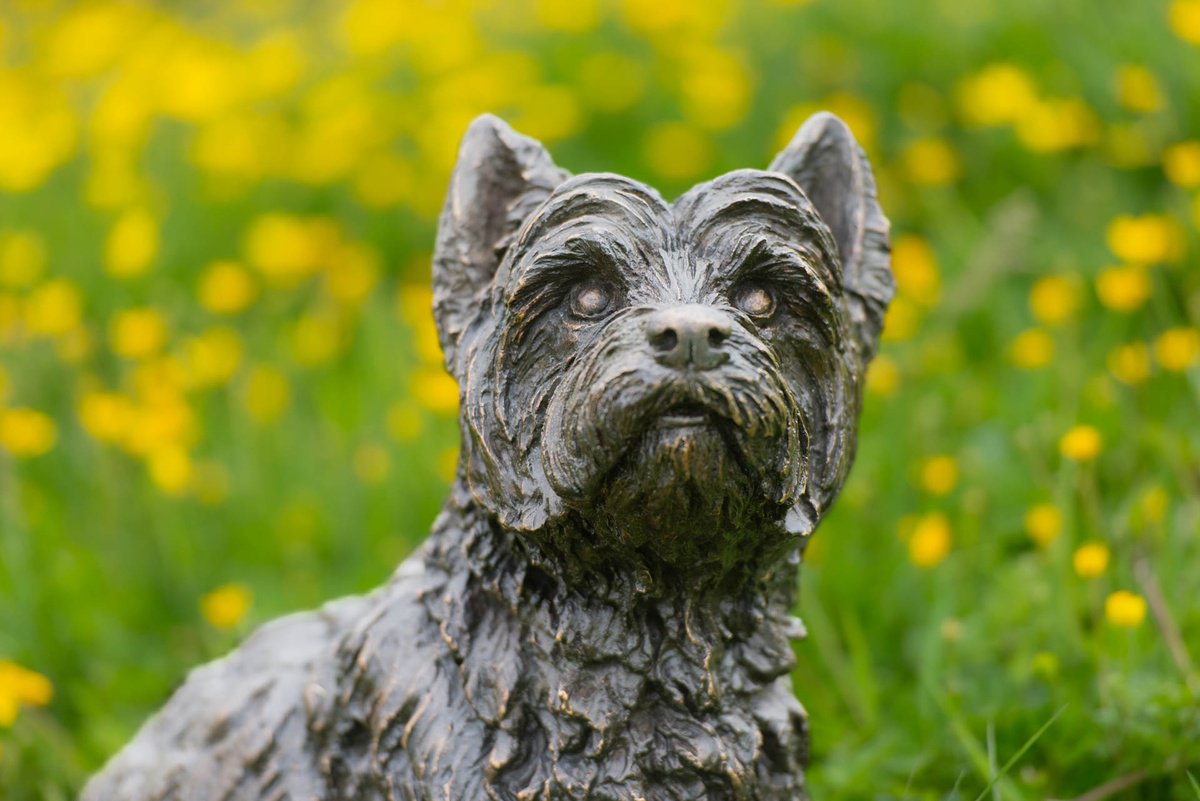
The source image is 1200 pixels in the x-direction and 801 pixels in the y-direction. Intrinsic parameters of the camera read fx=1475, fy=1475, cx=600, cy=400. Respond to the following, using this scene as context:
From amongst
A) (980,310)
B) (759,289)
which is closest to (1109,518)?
(980,310)

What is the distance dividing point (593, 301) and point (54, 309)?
3.67 metres

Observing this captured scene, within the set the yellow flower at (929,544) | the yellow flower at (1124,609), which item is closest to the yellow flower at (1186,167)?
the yellow flower at (929,544)

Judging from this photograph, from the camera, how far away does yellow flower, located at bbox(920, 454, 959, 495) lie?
438 centimetres

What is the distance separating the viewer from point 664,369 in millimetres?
2035

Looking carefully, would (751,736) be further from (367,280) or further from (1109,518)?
(367,280)

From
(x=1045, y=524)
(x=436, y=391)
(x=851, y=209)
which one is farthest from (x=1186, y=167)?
(x=851, y=209)

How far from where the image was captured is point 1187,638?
370cm

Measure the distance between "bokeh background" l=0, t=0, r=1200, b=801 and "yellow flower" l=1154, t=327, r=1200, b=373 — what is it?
20 mm

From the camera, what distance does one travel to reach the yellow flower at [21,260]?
6242mm

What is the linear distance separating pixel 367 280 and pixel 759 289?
12.9 feet

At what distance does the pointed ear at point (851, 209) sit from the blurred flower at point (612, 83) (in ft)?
13.6

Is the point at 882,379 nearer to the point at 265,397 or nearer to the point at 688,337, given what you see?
the point at 265,397

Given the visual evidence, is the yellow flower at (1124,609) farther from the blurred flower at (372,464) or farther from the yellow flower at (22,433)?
the yellow flower at (22,433)

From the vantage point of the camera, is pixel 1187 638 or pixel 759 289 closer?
pixel 759 289
